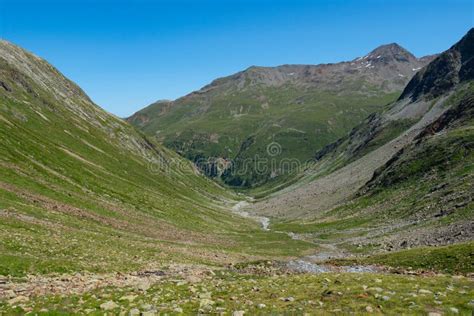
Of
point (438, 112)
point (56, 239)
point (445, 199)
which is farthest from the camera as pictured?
point (438, 112)

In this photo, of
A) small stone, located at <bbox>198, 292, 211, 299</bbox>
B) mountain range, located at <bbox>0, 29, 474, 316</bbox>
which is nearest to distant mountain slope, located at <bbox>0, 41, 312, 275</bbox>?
mountain range, located at <bbox>0, 29, 474, 316</bbox>

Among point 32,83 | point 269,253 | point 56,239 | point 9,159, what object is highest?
point 32,83

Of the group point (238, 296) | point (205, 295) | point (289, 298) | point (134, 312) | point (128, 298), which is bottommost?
point (128, 298)

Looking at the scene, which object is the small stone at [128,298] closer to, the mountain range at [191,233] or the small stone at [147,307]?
the mountain range at [191,233]

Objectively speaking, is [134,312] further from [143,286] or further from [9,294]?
[9,294]

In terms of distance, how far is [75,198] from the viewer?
205 ft

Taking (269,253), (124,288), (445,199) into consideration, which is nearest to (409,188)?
(445,199)

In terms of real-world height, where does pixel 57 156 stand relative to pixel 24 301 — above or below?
above

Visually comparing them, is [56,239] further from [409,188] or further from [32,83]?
[32,83]

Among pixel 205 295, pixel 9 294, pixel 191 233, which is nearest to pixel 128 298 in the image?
pixel 205 295

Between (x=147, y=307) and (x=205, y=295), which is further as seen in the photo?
(x=205, y=295)

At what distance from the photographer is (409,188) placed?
93.6m

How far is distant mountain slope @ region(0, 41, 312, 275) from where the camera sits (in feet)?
117

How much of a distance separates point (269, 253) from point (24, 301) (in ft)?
160
